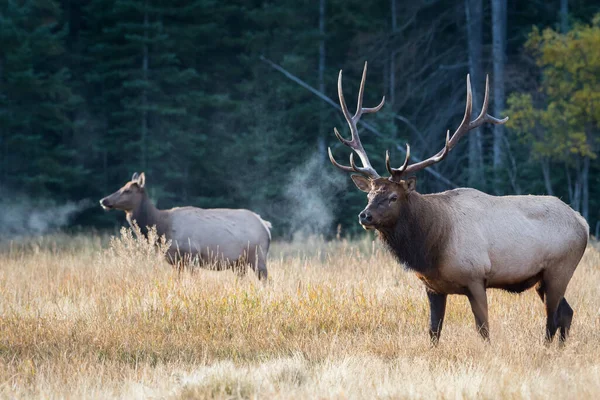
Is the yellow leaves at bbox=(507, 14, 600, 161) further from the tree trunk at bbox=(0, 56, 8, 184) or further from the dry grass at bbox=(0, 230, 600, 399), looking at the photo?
the tree trunk at bbox=(0, 56, 8, 184)

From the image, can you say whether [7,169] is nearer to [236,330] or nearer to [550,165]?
[550,165]

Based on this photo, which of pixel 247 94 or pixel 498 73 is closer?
pixel 498 73

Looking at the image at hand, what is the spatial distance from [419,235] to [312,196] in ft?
54.2

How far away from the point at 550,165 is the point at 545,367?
18.2 metres

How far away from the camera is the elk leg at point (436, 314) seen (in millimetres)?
7316

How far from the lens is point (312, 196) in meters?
23.8

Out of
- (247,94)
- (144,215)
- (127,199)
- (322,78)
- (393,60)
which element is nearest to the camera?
(144,215)

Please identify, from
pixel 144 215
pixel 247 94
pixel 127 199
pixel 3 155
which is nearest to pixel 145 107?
pixel 247 94

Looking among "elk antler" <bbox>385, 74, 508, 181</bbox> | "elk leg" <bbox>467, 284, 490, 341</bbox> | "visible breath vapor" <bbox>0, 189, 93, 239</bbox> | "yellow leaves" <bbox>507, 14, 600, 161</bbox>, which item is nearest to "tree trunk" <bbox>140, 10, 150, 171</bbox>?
"visible breath vapor" <bbox>0, 189, 93, 239</bbox>

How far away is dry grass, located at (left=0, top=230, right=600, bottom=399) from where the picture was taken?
18.0ft

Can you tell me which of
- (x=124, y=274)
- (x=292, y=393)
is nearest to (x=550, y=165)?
(x=124, y=274)

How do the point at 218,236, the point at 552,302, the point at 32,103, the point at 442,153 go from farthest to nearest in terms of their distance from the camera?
the point at 32,103 < the point at 218,236 < the point at 442,153 < the point at 552,302

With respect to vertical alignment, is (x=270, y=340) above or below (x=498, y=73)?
below

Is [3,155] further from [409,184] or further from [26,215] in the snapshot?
[409,184]
